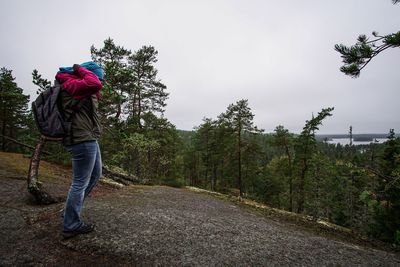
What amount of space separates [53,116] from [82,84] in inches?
23.3

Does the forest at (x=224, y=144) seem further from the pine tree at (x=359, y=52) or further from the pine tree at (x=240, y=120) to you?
the pine tree at (x=359, y=52)

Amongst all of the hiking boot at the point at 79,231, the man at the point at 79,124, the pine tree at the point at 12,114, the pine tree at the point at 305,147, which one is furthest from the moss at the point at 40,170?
the pine tree at the point at 305,147

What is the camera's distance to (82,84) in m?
2.87

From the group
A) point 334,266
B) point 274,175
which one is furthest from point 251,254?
point 274,175

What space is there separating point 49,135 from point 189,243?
102 inches

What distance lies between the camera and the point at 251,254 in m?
3.46

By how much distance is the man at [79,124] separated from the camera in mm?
2943

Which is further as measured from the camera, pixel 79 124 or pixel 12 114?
pixel 12 114

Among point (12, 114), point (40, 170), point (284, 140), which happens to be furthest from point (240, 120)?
point (12, 114)

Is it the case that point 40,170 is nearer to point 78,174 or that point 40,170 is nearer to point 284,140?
point 78,174

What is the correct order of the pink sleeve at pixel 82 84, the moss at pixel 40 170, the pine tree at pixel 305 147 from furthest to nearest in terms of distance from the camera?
the pine tree at pixel 305 147
the moss at pixel 40 170
the pink sleeve at pixel 82 84

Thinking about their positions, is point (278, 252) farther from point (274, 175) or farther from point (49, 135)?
point (274, 175)

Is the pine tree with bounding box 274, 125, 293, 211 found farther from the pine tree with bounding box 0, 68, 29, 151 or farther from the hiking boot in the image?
the pine tree with bounding box 0, 68, 29, 151

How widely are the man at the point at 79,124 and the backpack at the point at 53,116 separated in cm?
5
